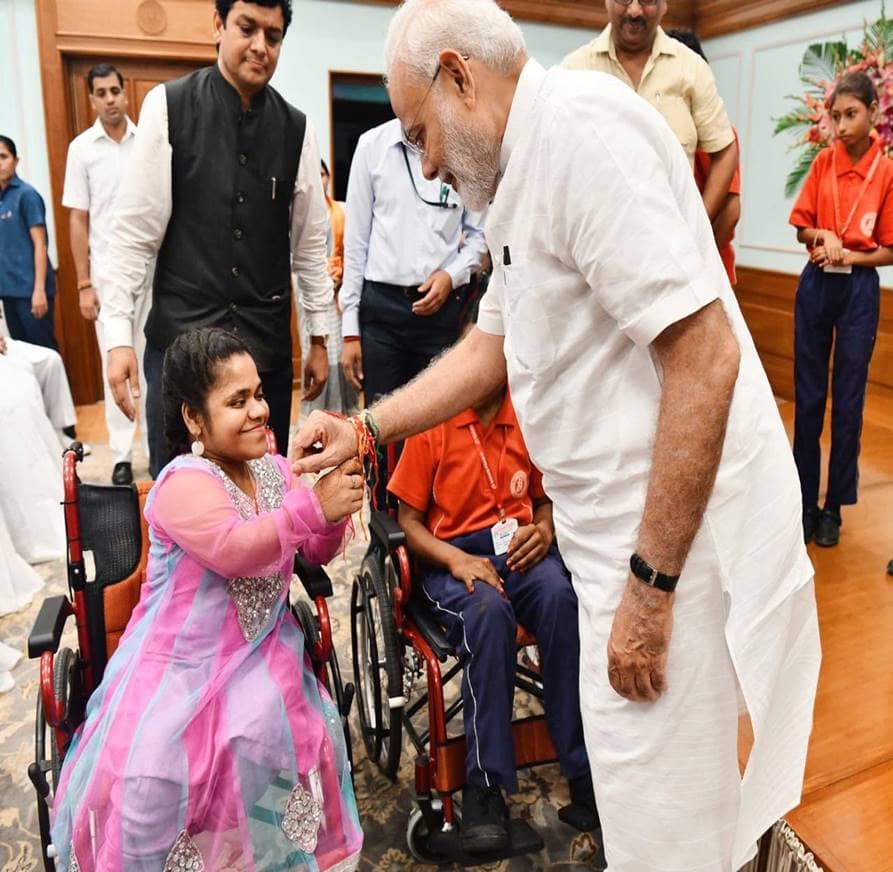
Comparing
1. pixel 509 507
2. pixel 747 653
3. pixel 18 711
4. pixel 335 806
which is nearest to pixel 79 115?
pixel 18 711

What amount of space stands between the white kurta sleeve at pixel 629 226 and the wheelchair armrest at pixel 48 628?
3.64 feet

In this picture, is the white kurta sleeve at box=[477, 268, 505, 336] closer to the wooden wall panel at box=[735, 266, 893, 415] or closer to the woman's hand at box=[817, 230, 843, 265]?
the woman's hand at box=[817, 230, 843, 265]

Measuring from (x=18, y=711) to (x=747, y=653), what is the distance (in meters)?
2.05

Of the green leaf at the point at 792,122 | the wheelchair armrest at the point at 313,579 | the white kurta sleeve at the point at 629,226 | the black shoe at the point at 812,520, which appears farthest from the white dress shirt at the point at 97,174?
the green leaf at the point at 792,122

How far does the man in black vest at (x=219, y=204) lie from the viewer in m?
2.05

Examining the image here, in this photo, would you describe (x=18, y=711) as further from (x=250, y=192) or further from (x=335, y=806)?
(x=250, y=192)

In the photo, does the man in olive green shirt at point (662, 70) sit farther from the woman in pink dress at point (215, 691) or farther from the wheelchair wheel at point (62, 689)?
the wheelchair wheel at point (62, 689)

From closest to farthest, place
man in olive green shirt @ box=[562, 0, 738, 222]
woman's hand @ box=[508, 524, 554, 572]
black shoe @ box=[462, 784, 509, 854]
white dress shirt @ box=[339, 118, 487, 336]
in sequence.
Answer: black shoe @ box=[462, 784, 509, 854]
woman's hand @ box=[508, 524, 554, 572]
man in olive green shirt @ box=[562, 0, 738, 222]
white dress shirt @ box=[339, 118, 487, 336]

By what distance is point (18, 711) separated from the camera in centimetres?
238

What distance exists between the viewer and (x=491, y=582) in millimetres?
1873

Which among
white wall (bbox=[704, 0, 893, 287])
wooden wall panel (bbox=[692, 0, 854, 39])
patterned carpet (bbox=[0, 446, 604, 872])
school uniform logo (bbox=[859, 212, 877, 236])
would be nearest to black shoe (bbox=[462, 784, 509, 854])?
patterned carpet (bbox=[0, 446, 604, 872])

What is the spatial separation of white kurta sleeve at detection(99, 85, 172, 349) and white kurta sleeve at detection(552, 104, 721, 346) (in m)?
1.37

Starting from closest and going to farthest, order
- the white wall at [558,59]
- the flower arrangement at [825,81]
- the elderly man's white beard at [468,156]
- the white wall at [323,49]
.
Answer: the elderly man's white beard at [468,156] → the flower arrangement at [825,81] → the white wall at [558,59] → the white wall at [323,49]

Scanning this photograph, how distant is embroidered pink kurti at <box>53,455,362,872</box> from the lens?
139 centimetres
